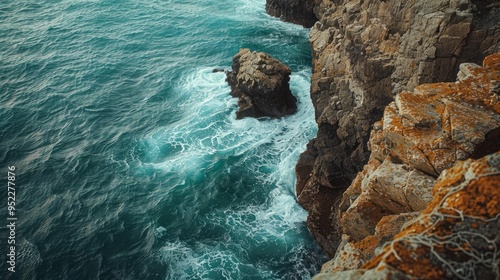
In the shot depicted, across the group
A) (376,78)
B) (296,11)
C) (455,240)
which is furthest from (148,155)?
(296,11)

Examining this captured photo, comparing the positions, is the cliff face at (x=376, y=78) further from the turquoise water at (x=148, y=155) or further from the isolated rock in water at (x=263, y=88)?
the isolated rock in water at (x=263, y=88)

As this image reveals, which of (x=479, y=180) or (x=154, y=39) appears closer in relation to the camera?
(x=479, y=180)

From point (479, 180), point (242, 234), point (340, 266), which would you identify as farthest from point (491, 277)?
point (242, 234)

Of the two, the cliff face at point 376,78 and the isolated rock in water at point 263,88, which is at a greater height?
the cliff face at point 376,78

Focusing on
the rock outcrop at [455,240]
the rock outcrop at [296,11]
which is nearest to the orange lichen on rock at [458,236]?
the rock outcrop at [455,240]

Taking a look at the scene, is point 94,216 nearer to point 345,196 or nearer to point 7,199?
point 7,199

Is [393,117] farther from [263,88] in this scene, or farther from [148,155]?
[148,155]

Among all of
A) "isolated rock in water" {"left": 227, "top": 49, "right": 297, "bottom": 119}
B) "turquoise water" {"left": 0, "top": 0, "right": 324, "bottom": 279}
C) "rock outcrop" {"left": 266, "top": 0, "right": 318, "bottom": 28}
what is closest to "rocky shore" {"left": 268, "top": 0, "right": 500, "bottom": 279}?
"turquoise water" {"left": 0, "top": 0, "right": 324, "bottom": 279}
